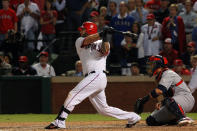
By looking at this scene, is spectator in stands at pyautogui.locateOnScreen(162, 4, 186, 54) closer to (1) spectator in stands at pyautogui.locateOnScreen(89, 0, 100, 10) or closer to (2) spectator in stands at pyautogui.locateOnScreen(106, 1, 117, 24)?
(2) spectator in stands at pyautogui.locateOnScreen(106, 1, 117, 24)

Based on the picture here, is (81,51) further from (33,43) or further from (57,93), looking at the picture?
(33,43)

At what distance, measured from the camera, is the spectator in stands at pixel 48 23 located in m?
15.5

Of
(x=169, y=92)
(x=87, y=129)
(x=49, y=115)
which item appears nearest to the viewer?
(x=87, y=129)

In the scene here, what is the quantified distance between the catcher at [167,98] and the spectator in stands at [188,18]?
556cm

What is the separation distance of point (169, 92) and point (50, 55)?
6653mm

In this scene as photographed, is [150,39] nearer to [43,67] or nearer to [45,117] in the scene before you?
[43,67]

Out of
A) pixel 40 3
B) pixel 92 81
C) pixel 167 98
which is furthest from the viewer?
pixel 40 3

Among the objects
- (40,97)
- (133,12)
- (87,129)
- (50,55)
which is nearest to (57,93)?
(40,97)

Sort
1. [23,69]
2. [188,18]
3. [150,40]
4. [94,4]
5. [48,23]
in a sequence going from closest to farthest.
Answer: [23,69] < [150,40] < [188,18] < [48,23] < [94,4]

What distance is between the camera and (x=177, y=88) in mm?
9344

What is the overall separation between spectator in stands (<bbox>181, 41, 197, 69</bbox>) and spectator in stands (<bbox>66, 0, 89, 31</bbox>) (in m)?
3.32

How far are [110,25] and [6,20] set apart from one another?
9.34ft

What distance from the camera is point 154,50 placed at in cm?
1433

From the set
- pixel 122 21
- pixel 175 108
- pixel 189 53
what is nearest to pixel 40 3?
pixel 122 21
